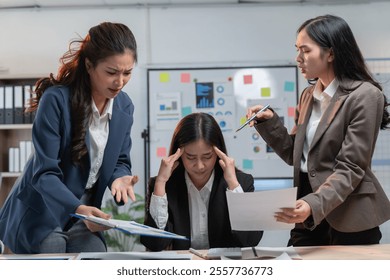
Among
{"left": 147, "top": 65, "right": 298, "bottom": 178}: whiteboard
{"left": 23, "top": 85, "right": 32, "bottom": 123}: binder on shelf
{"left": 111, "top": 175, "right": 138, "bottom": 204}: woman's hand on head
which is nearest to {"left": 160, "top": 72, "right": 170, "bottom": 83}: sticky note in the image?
{"left": 147, "top": 65, "right": 298, "bottom": 178}: whiteboard

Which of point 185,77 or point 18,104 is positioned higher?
point 185,77

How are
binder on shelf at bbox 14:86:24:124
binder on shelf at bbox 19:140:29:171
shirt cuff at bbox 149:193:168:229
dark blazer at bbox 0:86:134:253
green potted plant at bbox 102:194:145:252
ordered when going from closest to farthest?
dark blazer at bbox 0:86:134:253, shirt cuff at bbox 149:193:168:229, binder on shelf at bbox 14:86:24:124, binder on shelf at bbox 19:140:29:171, green potted plant at bbox 102:194:145:252

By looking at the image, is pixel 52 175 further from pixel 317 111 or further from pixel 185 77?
pixel 185 77

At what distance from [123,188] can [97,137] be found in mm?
167

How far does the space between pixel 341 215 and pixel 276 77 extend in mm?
2273

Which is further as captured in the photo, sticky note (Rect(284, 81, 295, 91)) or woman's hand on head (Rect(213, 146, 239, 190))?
sticky note (Rect(284, 81, 295, 91))

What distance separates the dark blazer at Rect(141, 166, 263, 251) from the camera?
4.91 ft

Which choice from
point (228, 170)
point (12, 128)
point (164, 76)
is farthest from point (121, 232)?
point (228, 170)

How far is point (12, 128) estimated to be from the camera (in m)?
2.81

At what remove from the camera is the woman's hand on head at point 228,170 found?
4.94 feet

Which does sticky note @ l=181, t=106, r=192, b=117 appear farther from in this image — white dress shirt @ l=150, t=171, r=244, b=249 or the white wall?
white dress shirt @ l=150, t=171, r=244, b=249

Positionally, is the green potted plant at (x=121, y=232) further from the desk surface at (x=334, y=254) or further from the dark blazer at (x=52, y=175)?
the desk surface at (x=334, y=254)

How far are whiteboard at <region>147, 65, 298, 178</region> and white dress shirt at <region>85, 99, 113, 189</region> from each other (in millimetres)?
2082
